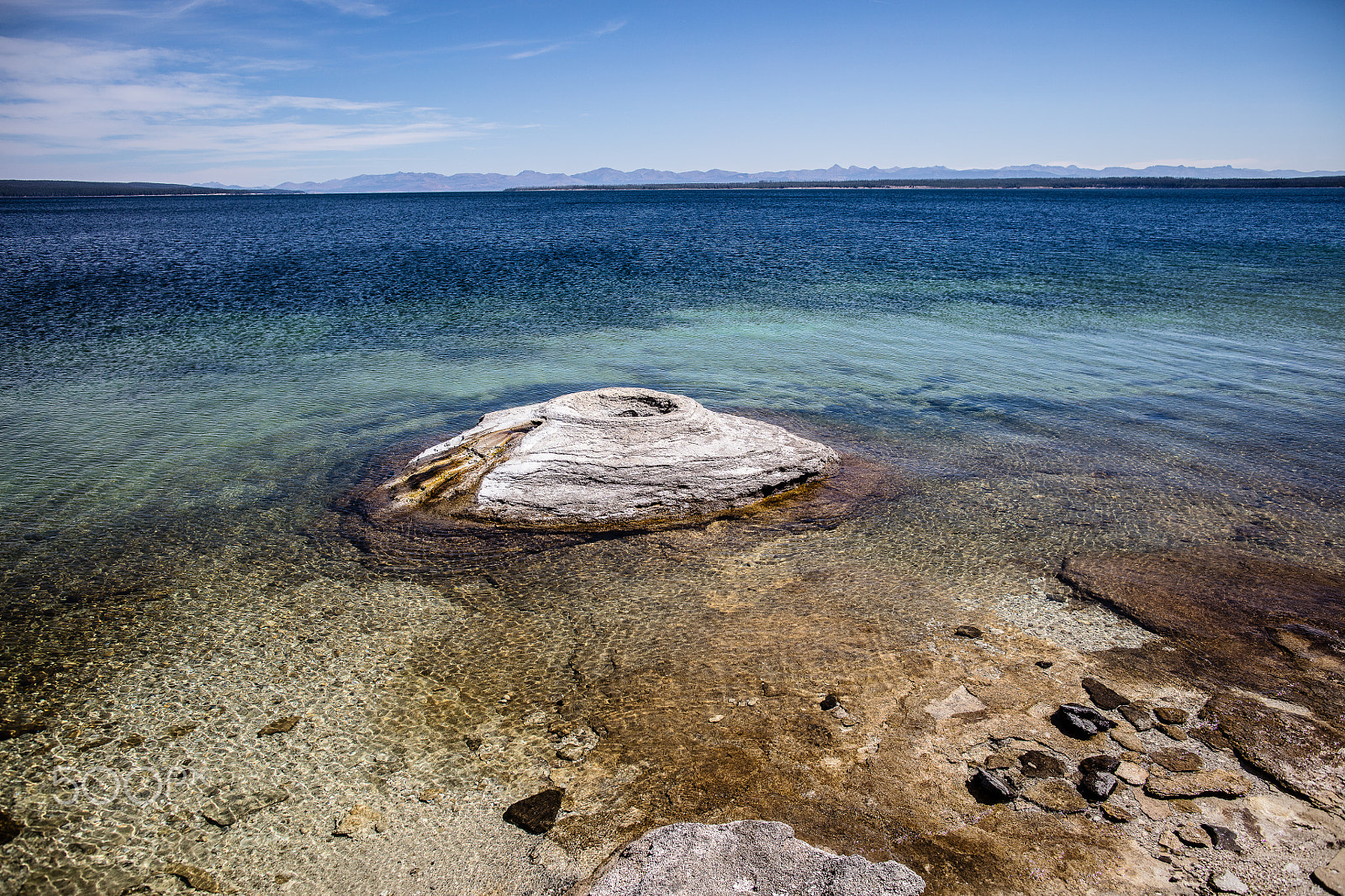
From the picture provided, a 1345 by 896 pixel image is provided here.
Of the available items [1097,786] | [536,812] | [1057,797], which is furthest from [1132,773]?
[536,812]

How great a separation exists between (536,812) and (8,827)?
2.88 m

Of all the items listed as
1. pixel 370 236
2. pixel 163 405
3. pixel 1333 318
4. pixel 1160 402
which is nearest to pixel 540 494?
pixel 163 405

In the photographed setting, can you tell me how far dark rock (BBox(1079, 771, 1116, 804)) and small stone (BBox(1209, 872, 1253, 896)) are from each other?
0.55 m

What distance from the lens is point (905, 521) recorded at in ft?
24.5

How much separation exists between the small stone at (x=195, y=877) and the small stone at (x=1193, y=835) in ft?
16.0

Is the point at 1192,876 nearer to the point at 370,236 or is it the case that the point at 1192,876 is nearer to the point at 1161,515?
the point at 1161,515

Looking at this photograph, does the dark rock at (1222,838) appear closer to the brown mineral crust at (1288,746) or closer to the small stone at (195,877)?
the brown mineral crust at (1288,746)

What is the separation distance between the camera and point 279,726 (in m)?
4.52

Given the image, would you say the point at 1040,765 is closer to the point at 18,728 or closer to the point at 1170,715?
the point at 1170,715

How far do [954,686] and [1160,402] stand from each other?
955cm

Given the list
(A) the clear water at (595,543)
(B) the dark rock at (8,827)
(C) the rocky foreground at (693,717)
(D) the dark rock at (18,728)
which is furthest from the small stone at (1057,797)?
(D) the dark rock at (18,728)

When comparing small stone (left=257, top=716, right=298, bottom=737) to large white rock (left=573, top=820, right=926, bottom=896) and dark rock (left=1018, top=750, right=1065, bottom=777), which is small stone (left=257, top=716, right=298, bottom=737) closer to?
large white rock (left=573, top=820, right=926, bottom=896)

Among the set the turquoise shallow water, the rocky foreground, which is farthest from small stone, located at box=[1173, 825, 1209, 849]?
the turquoise shallow water

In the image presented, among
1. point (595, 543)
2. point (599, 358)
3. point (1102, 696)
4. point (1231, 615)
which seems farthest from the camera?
point (599, 358)
